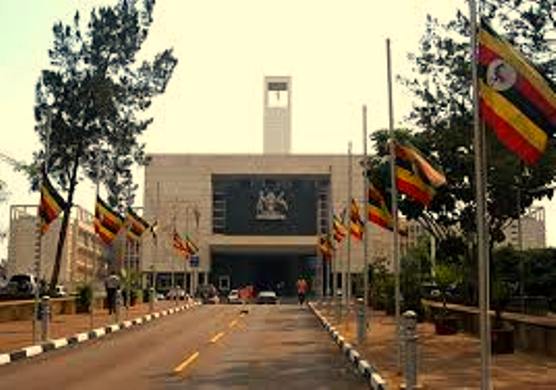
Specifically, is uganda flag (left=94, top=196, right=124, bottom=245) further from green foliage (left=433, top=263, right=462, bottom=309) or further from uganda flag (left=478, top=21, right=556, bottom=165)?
uganda flag (left=478, top=21, right=556, bottom=165)

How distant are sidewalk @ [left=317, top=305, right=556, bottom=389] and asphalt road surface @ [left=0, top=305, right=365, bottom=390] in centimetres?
92

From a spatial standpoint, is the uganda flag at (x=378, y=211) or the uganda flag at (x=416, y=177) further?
the uganda flag at (x=378, y=211)

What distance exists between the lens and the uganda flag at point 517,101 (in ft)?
31.8

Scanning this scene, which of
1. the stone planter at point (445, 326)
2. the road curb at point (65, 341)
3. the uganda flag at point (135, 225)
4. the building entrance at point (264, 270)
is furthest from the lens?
the building entrance at point (264, 270)

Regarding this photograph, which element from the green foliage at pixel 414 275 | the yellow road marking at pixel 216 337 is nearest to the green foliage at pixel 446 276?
the green foliage at pixel 414 275

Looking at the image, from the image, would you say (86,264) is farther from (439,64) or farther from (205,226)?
(439,64)

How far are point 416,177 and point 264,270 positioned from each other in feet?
304

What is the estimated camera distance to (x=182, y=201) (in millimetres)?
104000

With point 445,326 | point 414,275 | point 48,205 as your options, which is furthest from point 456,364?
point 414,275

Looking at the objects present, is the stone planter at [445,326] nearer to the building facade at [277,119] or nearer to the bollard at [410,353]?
the bollard at [410,353]

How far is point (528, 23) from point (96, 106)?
86.7ft

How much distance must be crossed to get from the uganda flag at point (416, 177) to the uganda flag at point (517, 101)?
21.1 ft

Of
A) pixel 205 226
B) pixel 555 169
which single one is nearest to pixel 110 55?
pixel 555 169

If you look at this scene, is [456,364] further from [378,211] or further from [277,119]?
[277,119]
